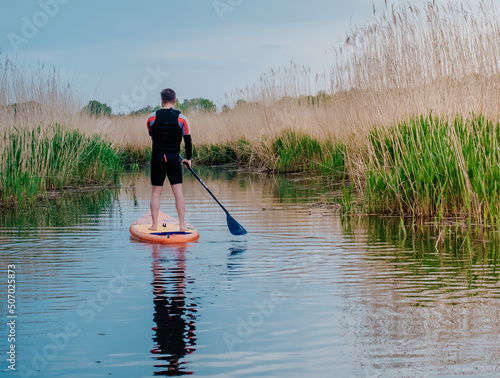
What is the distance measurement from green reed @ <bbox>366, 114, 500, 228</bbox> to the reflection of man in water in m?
3.87

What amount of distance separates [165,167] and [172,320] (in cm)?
439

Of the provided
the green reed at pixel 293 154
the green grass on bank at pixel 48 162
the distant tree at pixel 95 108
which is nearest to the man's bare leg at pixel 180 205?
the green grass on bank at pixel 48 162

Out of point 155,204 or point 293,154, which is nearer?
point 155,204

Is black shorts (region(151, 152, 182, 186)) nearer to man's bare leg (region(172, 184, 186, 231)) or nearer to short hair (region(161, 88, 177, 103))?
man's bare leg (region(172, 184, 186, 231))

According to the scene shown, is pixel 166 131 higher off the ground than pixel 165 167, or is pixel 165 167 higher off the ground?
pixel 166 131

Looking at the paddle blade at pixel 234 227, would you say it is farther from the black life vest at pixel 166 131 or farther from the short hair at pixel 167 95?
the short hair at pixel 167 95

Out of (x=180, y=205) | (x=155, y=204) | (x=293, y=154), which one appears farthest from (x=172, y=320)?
(x=293, y=154)

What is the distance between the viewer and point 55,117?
635 inches

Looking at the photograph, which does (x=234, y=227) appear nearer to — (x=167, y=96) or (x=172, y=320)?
(x=167, y=96)

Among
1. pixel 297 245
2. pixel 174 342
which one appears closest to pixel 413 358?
pixel 174 342

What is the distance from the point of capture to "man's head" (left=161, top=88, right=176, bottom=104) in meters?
9.05

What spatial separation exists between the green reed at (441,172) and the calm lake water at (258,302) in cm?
54

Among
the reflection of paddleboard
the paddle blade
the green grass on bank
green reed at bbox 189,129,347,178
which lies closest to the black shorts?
the reflection of paddleboard

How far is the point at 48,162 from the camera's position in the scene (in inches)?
584
